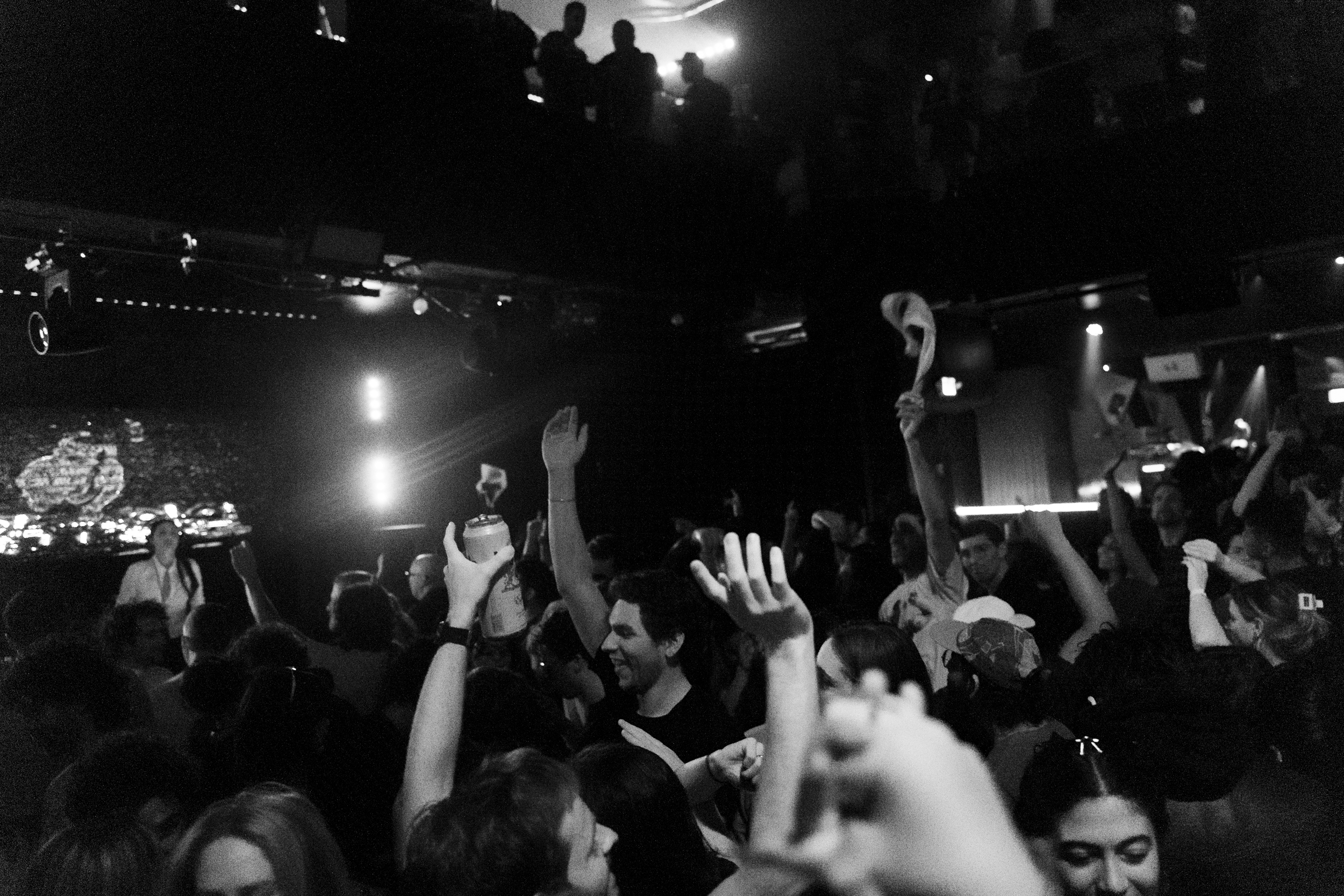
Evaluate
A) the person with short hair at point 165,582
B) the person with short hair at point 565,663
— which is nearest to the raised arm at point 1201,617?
the person with short hair at point 565,663

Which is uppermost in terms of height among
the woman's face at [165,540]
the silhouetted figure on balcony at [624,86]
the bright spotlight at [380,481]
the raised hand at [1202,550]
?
the silhouetted figure on balcony at [624,86]

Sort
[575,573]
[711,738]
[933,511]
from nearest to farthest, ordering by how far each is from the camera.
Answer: [711,738], [575,573], [933,511]

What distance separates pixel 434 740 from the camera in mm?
1969

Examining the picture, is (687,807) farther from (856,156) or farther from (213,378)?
(213,378)

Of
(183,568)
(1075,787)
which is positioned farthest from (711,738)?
(183,568)

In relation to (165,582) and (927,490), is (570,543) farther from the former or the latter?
(165,582)

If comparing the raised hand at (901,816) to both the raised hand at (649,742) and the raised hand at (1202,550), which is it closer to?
the raised hand at (649,742)

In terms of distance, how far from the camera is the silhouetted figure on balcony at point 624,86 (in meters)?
6.74

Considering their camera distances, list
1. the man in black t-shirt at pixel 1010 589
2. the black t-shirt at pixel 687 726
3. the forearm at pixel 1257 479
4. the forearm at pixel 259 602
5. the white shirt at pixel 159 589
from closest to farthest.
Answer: the black t-shirt at pixel 687 726, the man in black t-shirt at pixel 1010 589, the forearm at pixel 1257 479, the forearm at pixel 259 602, the white shirt at pixel 159 589

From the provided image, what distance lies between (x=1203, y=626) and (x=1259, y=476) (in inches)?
88.1

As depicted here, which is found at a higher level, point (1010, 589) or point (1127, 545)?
point (1127, 545)

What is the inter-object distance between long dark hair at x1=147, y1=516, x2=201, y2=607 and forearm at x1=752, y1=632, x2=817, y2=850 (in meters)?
5.06

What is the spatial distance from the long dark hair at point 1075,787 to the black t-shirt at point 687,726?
2.84 feet

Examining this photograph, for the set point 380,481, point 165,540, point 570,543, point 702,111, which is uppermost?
point 702,111
